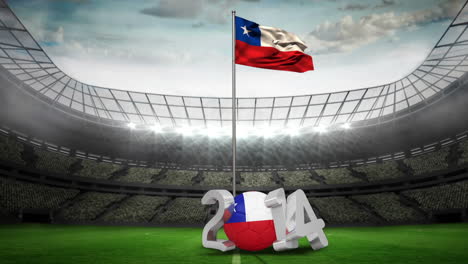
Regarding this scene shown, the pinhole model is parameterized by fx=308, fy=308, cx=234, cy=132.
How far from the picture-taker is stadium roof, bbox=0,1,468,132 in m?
26.3

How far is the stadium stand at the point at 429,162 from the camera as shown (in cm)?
3359

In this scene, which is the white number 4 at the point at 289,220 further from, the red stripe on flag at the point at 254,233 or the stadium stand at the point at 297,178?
the stadium stand at the point at 297,178

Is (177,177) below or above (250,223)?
above

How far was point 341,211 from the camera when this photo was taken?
107 feet

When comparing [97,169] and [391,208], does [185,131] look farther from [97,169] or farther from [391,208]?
[391,208]

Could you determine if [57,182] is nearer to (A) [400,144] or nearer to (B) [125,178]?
(B) [125,178]

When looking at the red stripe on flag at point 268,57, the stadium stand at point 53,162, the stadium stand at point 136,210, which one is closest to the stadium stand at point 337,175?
the stadium stand at point 136,210

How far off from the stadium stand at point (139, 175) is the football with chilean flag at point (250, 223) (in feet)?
110

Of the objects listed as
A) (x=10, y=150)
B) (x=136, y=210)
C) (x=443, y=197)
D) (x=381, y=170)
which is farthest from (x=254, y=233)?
(x=381, y=170)

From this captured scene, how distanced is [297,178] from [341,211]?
9.90 m

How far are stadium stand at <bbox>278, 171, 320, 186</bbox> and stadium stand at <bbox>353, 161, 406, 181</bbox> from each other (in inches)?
257

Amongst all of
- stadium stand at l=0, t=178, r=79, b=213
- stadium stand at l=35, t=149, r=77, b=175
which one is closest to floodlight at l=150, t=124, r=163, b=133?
stadium stand at l=35, t=149, r=77, b=175

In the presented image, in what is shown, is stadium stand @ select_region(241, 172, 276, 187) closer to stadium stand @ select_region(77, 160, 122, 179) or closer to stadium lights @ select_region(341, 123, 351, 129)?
stadium lights @ select_region(341, 123, 351, 129)

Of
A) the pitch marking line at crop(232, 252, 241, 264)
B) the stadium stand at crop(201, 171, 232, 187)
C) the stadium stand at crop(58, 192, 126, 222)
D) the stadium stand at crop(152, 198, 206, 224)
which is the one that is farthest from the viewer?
the stadium stand at crop(201, 171, 232, 187)
